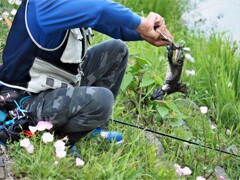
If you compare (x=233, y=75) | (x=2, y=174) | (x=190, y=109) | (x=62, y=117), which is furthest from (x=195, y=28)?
(x=2, y=174)

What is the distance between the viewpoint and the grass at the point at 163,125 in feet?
10.0

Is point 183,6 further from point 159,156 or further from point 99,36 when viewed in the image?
point 159,156

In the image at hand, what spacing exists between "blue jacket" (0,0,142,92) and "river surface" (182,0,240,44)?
374cm

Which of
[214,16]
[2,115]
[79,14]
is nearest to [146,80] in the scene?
[2,115]

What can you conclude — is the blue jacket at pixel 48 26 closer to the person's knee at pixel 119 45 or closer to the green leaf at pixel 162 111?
the person's knee at pixel 119 45

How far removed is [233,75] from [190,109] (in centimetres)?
73

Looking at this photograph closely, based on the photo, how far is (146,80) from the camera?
13.5 feet

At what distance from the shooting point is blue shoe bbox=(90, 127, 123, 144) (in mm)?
3487

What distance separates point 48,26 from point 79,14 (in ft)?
0.57

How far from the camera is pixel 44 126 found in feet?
10.1

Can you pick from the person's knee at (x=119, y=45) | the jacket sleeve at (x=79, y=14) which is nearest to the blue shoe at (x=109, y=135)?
the person's knee at (x=119, y=45)

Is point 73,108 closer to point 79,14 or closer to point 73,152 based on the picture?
point 73,152

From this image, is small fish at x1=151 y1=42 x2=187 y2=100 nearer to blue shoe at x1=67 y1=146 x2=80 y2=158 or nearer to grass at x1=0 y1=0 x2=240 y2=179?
grass at x1=0 y1=0 x2=240 y2=179

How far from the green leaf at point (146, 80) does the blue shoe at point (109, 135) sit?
558mm
